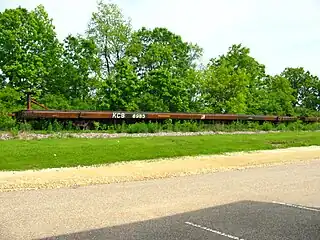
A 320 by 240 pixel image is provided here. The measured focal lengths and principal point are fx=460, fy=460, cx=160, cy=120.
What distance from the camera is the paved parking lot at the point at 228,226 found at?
24.2 feet

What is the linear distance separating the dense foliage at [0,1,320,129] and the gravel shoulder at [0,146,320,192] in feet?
63.9

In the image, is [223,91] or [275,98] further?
[275,98]

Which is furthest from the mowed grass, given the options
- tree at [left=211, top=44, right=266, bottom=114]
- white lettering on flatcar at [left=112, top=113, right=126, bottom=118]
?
tree at [left=211, top=44, right=266, bottom=114]

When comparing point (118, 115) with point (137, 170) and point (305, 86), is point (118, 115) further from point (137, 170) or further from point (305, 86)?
point (305, 86)

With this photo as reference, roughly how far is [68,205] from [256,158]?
11.4 m

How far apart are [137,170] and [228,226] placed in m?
7.28

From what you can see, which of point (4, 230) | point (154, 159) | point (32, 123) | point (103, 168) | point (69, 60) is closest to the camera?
point (4, 230)

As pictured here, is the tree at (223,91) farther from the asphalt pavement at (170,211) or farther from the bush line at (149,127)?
the asphalt pavement at (170,211)

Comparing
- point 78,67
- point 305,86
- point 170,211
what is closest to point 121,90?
point 78,67

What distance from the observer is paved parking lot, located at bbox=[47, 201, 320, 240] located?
7.36 m

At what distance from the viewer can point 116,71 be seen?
4562 cm

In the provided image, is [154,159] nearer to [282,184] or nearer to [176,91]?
[282,184]

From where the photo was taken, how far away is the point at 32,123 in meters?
26.4

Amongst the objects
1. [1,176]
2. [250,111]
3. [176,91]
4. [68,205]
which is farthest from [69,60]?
[68,205]
